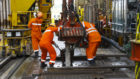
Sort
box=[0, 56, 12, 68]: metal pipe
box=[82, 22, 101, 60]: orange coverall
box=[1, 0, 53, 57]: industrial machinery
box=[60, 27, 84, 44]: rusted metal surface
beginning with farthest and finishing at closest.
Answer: box=[1, 0, 53, 57]: industrial machinery
box=[0, 56, 12, 68]: metal pipe
box=[82, 22, 101, 60]: orange coverall
box=[60, 27, 84, 44]: rusted metal surface

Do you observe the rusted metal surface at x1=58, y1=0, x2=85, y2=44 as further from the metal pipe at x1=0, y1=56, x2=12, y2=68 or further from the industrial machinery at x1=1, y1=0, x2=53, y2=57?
the industrial machinery at x1=1, y1=0, x2=53, y2=57

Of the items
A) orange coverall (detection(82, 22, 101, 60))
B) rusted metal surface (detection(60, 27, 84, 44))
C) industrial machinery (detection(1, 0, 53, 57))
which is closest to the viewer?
rusted metal surface (detection(60, 27, 84, 44))

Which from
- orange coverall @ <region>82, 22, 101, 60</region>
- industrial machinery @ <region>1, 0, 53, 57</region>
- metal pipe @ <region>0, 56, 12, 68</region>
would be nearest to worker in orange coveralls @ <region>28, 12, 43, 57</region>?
industrial machinery @ <region>1, 0, 53, 57</region>

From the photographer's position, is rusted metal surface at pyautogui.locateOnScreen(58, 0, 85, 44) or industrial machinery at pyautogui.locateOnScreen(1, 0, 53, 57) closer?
rusted metal surface at pyautogui.locateOnScreen(58, 0, 85, 44)

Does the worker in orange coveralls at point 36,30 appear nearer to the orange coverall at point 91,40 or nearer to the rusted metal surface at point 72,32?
the orange coverall at point 91,40

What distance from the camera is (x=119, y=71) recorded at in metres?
6.82

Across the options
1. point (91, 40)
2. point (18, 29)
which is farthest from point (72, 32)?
point (18, 29)

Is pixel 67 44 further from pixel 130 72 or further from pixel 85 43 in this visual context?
pixel 130 72

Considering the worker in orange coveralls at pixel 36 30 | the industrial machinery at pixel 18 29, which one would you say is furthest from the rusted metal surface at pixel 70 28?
the industrial machinery at pixel 18 29

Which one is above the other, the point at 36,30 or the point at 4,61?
the point at 36,30

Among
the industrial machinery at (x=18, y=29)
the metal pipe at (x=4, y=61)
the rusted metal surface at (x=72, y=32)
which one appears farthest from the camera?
the industrial machinery at (x=18, y=29)

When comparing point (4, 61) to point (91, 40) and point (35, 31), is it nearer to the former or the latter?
point (35, 31)

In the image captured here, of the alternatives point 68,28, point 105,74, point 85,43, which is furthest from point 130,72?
point 68,28

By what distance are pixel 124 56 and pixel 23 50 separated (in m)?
4.02
